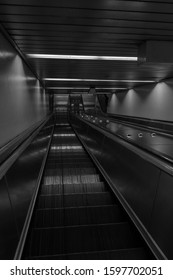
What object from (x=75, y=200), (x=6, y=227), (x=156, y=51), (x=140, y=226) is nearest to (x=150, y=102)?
(x=156, y=51)

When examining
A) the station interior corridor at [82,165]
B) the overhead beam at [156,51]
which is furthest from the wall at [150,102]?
the overhead beam at [156,51]

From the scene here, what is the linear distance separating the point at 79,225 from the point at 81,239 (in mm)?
243

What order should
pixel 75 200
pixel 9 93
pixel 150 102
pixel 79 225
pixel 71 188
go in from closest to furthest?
1. pixel 79 225
2. pixel 75 200
3. pixel 71 188
4. pixel 9 93
5. pixel 150 102

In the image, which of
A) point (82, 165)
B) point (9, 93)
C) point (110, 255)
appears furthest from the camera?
point (82, 165)

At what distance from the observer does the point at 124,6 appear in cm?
363

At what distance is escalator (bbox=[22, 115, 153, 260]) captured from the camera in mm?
2135

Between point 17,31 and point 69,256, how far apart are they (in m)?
4.50

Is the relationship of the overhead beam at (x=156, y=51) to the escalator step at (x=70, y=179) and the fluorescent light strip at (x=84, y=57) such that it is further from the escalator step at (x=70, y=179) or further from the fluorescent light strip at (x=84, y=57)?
the escalator step at (x=70, y=179)

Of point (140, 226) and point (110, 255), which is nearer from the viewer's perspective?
point (110, 255)

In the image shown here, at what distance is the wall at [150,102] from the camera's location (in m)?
11.4

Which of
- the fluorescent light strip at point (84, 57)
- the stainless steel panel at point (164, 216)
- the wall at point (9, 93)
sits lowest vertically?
the stainless steel panel at point (164, 216)

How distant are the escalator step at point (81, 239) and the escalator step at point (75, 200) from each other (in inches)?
29.9

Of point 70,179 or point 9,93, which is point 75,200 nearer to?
point 70,179

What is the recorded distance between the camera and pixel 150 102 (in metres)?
13.3
